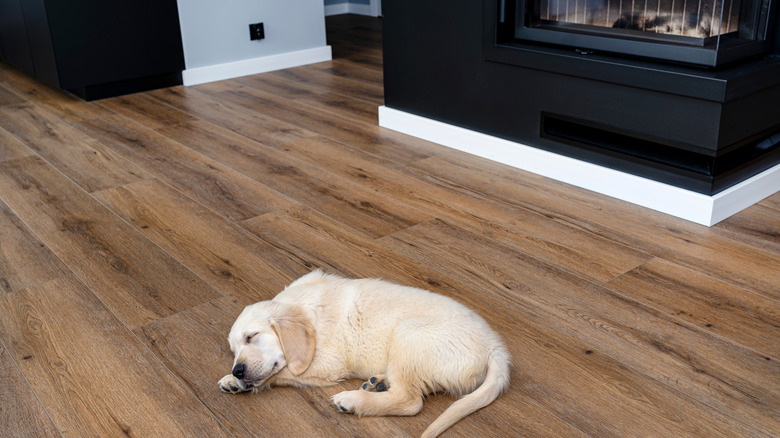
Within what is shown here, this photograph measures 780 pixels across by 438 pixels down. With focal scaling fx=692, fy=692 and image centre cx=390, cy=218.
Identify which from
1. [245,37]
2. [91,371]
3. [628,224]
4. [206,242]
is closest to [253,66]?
[245,37]

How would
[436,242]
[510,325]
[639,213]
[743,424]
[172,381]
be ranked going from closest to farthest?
[743,424]
[172,381]
[510,325]
[436,242]
[639,213]

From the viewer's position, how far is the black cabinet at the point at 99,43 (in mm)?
3656

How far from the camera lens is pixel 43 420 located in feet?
4.60

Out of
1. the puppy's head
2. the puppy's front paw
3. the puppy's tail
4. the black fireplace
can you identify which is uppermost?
the black fireplace

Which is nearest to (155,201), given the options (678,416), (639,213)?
(639,213)

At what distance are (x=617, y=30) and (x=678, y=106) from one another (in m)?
0.37

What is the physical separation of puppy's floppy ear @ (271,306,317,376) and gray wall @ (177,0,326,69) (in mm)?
3095

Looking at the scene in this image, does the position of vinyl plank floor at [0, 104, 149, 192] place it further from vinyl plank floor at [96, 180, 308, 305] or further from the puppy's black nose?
the puppy's black nose

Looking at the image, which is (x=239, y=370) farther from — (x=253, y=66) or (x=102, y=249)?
(x=253, y=66)

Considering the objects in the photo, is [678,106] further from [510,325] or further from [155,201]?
[155,201]

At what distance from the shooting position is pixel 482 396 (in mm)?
1335

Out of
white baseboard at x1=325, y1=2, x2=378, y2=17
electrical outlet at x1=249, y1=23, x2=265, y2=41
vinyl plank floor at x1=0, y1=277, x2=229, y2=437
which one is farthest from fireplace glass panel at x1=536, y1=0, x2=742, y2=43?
white baseboard at x1=325, y1=2, x2=378, y2=17

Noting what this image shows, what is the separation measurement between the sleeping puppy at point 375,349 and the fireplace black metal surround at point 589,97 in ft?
3.87

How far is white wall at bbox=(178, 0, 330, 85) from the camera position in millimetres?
4125
